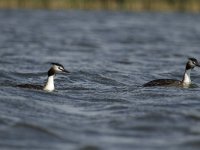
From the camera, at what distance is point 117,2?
212 ft

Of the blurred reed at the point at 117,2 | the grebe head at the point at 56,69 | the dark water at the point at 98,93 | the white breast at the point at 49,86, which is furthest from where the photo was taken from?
the blurred reed at the point at 117,2

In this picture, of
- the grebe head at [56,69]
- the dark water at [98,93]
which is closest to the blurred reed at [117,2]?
the dark water at [98,93]

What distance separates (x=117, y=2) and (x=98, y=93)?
45.3m

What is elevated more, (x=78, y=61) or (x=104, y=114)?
(x=78, y=61)

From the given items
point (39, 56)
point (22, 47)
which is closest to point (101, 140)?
point (39, 56)

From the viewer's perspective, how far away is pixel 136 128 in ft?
47.9

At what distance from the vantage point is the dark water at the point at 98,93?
45.0ft

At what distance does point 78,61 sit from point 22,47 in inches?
248

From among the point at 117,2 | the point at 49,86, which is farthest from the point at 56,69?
the point at 117,2

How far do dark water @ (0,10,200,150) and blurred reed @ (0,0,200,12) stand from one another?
12.0 metres

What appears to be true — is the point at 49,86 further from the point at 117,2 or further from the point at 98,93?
the point at 117,2

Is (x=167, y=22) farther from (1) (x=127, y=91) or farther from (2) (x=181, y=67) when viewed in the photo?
(1) (x=127, y=91)

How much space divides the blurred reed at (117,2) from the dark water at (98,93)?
12.0 meters

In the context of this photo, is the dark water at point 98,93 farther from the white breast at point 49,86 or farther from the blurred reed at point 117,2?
the blurred reed at point 117,2
